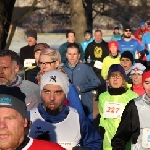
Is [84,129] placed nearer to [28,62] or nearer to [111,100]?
[111,100]

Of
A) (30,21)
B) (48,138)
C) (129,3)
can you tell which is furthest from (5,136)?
(30,21)

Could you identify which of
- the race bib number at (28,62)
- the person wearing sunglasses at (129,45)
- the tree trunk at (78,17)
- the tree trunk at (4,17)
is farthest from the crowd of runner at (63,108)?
the tree trunk at (78,17)

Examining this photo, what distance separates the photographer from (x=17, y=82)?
528 centimetres

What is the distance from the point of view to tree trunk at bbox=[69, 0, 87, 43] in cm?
2010

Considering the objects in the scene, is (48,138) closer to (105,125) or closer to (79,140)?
(79,140)

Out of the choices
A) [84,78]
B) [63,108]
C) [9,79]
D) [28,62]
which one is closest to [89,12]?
[28,62]

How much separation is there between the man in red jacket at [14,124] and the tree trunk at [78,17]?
56.3ft

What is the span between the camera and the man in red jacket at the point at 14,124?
272 cm

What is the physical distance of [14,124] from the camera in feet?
9.00

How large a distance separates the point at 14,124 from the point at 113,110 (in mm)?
4353

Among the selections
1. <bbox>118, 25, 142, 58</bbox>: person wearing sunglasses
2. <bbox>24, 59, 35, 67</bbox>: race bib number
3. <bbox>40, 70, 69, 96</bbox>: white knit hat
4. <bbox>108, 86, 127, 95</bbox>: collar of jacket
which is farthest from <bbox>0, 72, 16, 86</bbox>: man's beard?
Result: <bbox>118, 25, 142, 58</bbox>: person wearing sunglasses

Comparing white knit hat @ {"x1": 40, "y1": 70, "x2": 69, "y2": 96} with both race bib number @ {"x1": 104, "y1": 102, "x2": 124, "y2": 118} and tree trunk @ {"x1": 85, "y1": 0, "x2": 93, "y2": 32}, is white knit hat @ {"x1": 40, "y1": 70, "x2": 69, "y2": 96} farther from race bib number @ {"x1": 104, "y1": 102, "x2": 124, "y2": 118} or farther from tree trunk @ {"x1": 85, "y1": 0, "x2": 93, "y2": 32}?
tree trunk @ {"x1": 85, "y1": 0, "x2": 93, "y2": 32}

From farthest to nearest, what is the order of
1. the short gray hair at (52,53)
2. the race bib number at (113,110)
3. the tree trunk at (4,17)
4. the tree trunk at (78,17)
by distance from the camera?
1. the tree trunk at (78,17)
2. the tree trunk at (4,17)
3. the race bib number at (113,110)
4. the short gray hair at (52,53)

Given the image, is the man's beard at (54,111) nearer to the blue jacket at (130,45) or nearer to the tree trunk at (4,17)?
the tree trunk at (4,17)
